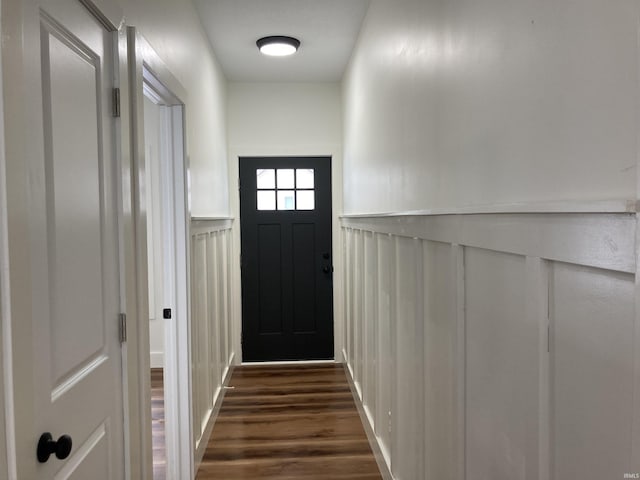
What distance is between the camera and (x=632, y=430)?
0.67 m

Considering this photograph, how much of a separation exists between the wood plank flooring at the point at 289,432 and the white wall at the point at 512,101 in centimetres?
156

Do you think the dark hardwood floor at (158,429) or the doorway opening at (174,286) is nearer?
the doorway opening at (174,286)

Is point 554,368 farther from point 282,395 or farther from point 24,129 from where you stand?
point 282,395

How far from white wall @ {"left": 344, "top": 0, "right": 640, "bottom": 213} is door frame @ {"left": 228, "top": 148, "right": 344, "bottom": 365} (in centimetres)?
243

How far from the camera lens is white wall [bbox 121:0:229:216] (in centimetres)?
207

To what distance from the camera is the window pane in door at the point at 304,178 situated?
4855 millimetres

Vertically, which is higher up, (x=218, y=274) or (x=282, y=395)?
(x=218, y=274)

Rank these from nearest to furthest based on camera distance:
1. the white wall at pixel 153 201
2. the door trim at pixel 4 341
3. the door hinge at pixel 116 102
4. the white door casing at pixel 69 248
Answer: the door trim at pixel 4 341 < the white door casing at pixel 69 248 < the door hinge at pixel 116 102 < the white wall at pixel 153 201

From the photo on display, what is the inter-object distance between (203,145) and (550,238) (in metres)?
2.73

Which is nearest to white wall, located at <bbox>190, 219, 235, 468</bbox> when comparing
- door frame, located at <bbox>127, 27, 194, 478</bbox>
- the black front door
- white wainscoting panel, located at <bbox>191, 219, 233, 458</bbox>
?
white wainscoting panel, located at <bbox>191, 219, 233, 458</bbox>

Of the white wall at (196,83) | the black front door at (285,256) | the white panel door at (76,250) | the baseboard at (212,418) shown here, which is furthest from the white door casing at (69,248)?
the black front door at (285,256)

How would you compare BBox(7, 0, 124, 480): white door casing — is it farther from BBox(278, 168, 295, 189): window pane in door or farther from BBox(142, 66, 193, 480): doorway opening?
BBox(278, 168, 295, 189): window pane in door

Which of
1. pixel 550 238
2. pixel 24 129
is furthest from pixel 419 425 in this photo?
pixel 24 129

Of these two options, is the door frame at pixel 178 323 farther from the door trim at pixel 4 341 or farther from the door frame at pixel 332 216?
the door frame at pixel 332 216
